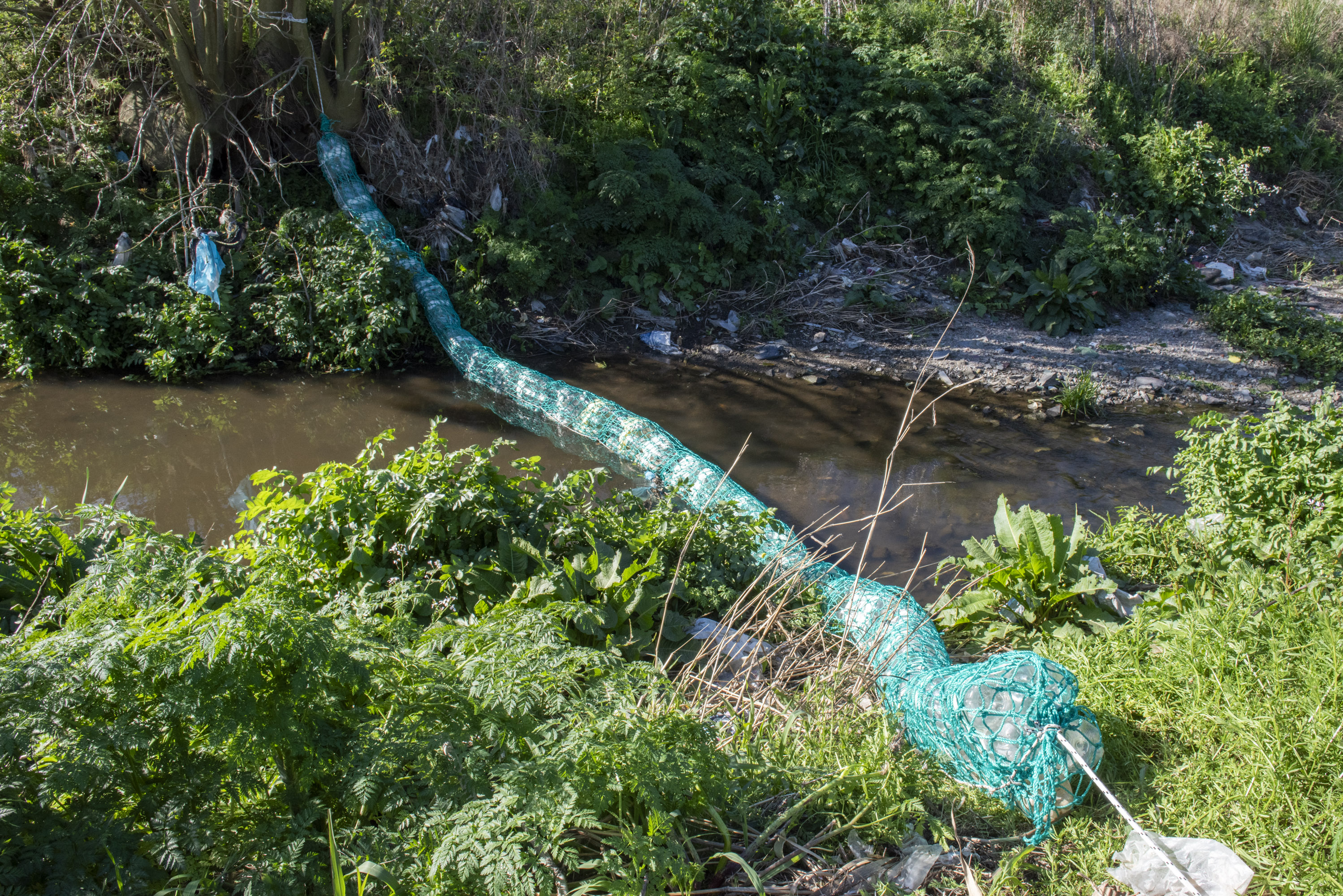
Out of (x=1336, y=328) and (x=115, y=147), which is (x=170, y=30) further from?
(x=1336, y=328)

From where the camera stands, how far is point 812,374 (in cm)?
760

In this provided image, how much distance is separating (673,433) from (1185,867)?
15.1 ft

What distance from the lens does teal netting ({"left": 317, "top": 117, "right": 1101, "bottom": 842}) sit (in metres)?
2.50

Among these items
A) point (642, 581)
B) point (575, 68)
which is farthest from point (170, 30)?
point (642, 581)

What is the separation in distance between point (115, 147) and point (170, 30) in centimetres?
137

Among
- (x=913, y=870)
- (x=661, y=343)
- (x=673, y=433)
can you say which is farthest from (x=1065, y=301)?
(x=913, y=870)

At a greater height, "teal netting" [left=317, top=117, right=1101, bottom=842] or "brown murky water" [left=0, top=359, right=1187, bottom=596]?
"teal netting" [left=317, top=117, right=1101, bottom=842]

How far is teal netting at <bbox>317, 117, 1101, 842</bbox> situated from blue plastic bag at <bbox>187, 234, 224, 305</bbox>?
3.56 metres

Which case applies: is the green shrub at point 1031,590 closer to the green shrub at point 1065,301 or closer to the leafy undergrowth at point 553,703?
the leafy undergrowth at point 553,703

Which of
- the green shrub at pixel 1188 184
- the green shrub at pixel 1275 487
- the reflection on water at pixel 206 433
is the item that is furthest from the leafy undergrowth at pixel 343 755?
the green shrub at pixel 1188 184

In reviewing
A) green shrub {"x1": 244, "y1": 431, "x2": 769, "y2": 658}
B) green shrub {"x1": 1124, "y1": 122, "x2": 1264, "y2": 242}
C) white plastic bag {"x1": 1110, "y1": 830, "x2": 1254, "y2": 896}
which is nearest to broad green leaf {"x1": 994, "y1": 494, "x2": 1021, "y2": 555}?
green shrub {"x1": 244, "y1": 431, "x2": 769, "y2": 658}

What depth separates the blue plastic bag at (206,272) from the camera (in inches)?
267

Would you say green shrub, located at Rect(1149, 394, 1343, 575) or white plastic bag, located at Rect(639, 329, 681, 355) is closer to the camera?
green shrub, located at Rect(1149, 394, 1343, 575)

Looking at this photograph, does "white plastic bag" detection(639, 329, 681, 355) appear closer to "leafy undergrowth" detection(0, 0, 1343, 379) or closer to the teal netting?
"leafy undergrowth" detection(0, 0, 1343, 379)
